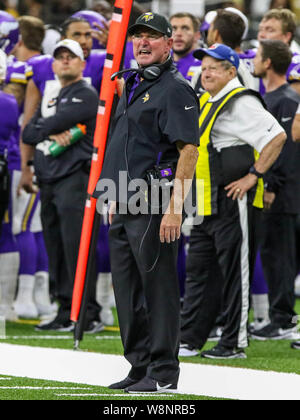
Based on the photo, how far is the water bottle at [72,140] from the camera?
28.3 feet

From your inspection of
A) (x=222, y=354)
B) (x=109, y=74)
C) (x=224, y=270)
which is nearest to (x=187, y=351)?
(x=222, y=354)

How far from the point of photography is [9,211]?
9344mm

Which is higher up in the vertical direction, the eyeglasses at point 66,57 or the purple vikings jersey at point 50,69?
the eyeglasses at point 66,57

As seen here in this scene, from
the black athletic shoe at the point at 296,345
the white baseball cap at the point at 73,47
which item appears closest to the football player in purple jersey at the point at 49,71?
the white baseball cap at the point at 73,47

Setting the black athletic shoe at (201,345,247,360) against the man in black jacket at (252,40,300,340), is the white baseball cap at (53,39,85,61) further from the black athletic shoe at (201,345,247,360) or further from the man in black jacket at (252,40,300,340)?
the black athletic shoe at (201,345,247,360)

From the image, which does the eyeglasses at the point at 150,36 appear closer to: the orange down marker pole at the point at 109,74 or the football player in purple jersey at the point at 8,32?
the orange down marker pole at the point at 109,74

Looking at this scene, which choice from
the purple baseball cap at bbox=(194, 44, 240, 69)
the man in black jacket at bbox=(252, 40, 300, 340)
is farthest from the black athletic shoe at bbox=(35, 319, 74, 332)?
the purple baseball cap at bbox=(194, 44, 240, 69)

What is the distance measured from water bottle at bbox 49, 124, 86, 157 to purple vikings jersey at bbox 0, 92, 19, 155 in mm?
377

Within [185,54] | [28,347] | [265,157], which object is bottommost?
[28,347]

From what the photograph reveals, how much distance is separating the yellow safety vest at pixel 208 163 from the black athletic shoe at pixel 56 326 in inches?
76.5

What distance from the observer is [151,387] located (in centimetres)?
591
